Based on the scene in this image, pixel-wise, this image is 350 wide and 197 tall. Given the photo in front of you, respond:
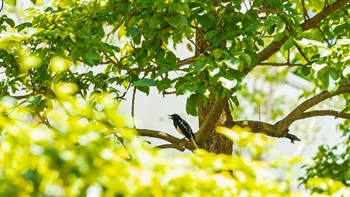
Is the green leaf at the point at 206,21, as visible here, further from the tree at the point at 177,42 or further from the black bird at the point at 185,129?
the black bird at the point at 185,129

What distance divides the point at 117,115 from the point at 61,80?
2072 mm

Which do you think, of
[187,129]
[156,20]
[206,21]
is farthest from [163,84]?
[187,129]

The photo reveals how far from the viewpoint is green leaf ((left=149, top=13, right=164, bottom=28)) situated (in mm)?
2613

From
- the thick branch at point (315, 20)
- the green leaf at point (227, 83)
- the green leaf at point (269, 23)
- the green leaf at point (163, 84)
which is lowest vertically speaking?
the green leaf at point (227, 83)

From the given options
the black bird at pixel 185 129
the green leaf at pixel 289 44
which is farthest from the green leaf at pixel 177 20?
the black bird at pixel 185 129

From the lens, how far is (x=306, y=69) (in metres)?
3.24

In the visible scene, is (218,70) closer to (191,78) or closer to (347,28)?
(191,78)

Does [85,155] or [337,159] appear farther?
[337,159]

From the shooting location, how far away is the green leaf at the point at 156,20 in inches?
103

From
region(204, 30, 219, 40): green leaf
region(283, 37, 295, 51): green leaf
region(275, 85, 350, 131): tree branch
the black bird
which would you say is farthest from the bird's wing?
region(283, 37, 295, 51): green leaf

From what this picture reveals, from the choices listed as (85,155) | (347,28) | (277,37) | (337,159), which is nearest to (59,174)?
(85,155)

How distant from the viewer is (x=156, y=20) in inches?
103

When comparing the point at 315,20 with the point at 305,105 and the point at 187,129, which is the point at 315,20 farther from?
the point at 187,129

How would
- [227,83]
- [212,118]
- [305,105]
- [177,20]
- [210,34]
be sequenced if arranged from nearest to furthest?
[227,83], [177,20], [210,34], [212,118], [305,105]
